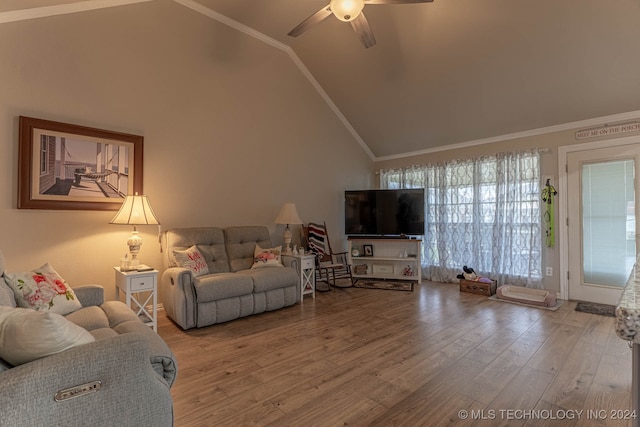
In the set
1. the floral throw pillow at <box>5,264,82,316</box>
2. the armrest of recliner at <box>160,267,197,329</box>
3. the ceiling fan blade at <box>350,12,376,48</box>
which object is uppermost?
the ceiling fan blade at <box>350,12,376,48</box>

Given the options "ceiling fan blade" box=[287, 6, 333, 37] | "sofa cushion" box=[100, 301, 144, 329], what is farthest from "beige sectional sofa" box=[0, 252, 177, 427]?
"ceiling fan blade" box=[287, 6, 333, 37]

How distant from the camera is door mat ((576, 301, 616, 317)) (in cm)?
337

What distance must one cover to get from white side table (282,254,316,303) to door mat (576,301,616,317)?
3.19 metres

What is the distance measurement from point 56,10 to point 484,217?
18.5 ft

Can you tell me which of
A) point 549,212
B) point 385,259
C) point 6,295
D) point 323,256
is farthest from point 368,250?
point 6,295

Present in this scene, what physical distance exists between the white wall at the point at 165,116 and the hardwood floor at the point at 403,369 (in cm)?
131

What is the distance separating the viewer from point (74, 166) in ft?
9.65

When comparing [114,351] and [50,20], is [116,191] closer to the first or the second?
A: [50,20]

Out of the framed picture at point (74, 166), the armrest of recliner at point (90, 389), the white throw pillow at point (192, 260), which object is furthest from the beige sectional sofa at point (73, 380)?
the framed picture at point (74, 166)

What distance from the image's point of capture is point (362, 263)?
17.3 ft

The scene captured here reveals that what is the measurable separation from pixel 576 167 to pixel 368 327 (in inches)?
134

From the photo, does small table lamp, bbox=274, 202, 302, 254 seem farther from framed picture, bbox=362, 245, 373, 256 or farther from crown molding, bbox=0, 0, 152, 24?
crown molding, bbox=0, 0, 152, 24

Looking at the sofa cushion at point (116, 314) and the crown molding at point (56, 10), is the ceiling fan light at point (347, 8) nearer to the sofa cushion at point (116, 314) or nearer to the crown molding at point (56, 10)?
the crown molding at point (56, 10)

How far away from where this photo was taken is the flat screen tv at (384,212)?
497cm
